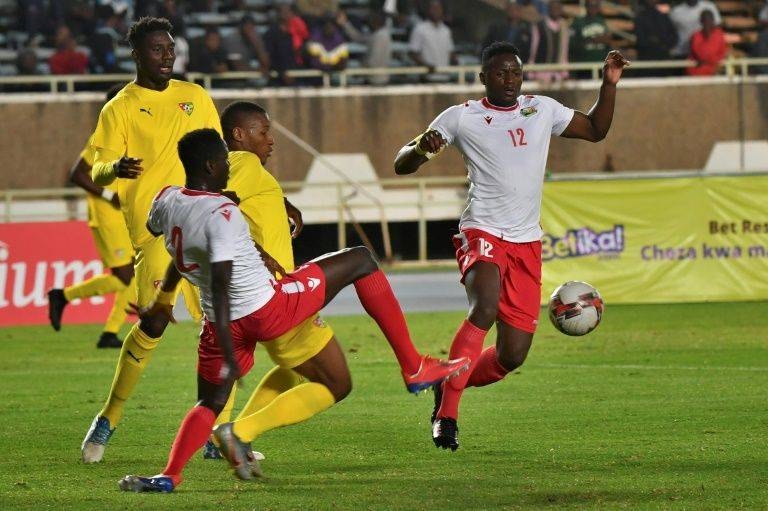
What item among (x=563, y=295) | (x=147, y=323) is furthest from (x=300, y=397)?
(x=563, y=295)

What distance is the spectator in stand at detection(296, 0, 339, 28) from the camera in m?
28.9

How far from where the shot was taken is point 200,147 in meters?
7.18

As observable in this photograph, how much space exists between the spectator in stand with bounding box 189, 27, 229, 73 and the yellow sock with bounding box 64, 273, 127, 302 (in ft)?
41.4

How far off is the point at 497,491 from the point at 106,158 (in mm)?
3207

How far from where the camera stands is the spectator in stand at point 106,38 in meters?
27.4

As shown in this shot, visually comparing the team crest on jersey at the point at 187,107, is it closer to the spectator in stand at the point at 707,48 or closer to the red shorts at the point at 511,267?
the red shorts at the point at 511,267

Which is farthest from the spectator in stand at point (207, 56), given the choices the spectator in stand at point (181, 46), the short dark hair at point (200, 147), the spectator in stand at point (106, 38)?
the short dark hair at point (200, 147)

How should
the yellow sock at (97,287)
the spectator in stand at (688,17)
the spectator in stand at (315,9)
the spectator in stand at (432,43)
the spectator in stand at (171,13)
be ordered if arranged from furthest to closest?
the spectator in stand at (688,17), the spectator in stand at (432,43), the spectator in stand at (315,9), the spectator in stand at (171,13), the yellow sock at (97,287)

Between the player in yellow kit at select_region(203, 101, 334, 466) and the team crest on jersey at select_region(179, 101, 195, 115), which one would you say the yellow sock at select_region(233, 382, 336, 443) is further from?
the team crest on jersey at select_region(179, 101, 195, 115)

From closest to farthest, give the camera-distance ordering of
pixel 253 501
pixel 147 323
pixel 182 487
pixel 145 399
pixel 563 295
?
pixel 253 501 → pixel 182 487 → pixel 147 323 → pixel 563 295 → pixel 145 399

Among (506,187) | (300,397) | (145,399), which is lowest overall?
(145,399)

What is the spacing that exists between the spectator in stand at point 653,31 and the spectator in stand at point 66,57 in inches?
420

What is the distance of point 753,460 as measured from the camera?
7.89 metres

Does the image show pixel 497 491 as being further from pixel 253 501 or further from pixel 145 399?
pixel 145 399
